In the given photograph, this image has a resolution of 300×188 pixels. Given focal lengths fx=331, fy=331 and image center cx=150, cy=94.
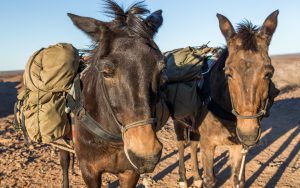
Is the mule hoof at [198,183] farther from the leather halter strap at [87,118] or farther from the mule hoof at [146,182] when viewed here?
the leather halter strap at [87,118]

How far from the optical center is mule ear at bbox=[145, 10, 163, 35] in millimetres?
3168

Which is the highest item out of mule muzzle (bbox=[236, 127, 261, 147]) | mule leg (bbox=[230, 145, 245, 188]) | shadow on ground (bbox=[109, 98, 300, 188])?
mule muzzle (bbox=[236, 127, 261, 147])

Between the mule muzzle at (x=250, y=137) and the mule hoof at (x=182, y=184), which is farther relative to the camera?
the mule hoof at (x=182, y=184)

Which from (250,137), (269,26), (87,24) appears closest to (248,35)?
(269,26)

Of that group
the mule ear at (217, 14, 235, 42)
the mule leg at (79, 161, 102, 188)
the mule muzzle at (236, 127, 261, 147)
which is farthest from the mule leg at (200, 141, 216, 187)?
the mule leg at (79, 161, 102, 188)

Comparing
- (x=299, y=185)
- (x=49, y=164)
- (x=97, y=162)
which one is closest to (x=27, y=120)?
(x=97, y=162)

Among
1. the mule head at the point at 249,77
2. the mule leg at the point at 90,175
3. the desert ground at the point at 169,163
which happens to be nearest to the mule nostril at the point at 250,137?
the mule head at the point at 249,77

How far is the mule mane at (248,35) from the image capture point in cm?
398

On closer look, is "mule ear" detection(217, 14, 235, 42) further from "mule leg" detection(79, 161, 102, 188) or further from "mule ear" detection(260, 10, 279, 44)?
"mule leg" detection(79, 161, 102, 188)

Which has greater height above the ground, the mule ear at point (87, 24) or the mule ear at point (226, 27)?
the mule ear at point (87, 24)

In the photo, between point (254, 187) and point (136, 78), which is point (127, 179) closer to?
point (136, 78)

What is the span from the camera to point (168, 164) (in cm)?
782

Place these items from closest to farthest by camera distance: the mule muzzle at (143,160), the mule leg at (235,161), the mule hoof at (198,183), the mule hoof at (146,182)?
the mule muzzle at (143,160) → the mule leg at (235,161) → the mule hoof at (146,182) → the mule hoof at (198,183)

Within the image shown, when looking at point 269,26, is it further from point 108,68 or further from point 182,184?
point 182,184
